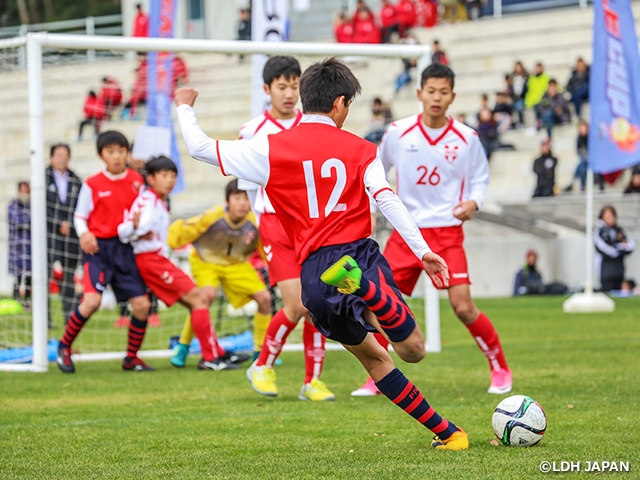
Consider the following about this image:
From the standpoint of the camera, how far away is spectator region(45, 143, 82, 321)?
11172mm

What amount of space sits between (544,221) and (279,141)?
15.1 metres

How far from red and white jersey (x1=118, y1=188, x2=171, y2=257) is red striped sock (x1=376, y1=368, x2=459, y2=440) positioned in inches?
159

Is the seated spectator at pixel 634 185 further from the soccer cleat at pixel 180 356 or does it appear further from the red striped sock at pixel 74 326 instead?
the red striped sock at pixel 74 326

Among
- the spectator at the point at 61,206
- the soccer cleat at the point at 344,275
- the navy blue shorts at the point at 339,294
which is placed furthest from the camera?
the spectator at the point at 61,206

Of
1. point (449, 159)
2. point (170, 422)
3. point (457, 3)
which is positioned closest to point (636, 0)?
point (457, 3)

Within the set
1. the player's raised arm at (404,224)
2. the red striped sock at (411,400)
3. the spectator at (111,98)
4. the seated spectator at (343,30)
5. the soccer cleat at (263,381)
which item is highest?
the seated spectator at (343,30)

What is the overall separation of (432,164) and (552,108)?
14.4 meters

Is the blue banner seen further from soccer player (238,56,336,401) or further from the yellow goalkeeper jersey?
soccer player (238,56,336,401)

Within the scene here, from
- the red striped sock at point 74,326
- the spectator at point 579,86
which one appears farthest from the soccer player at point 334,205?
the spectator at point 579,86

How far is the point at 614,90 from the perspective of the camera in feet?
43.8

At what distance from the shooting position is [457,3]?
2647 centimetres

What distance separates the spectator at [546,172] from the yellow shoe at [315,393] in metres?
13.1

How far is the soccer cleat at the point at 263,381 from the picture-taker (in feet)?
22.3

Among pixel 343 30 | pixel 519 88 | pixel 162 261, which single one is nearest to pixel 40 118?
pixel 162 261
